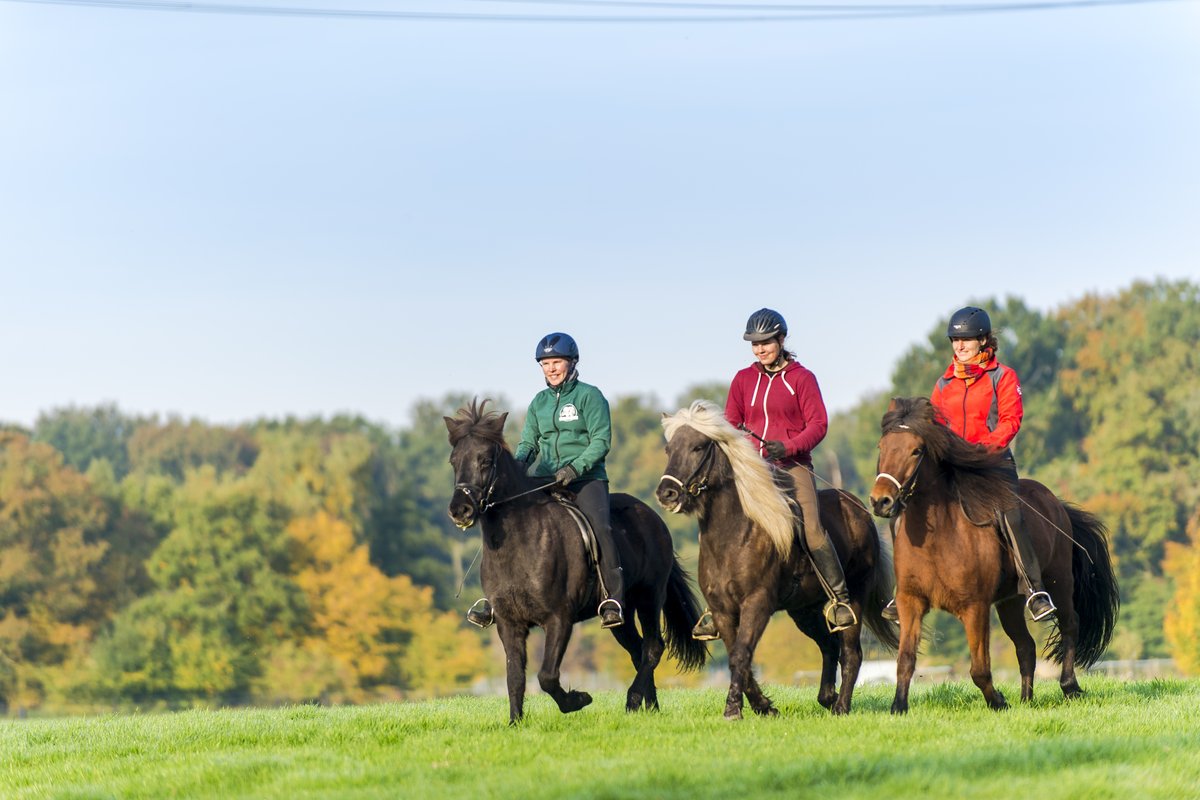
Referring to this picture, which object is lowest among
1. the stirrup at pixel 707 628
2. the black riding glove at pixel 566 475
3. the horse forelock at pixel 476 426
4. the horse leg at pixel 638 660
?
the horse leg at pixel 638 660

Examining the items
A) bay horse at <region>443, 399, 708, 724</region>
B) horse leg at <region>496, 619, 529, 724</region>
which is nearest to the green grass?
horse leg at <region>496, 619, 529, 724</region>

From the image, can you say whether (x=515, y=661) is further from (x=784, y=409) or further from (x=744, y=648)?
(x=784, y=409)

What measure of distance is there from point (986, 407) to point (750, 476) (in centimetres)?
241

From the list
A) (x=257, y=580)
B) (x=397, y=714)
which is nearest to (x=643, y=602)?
(x=397, y=714)

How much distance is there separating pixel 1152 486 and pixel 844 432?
45145mm

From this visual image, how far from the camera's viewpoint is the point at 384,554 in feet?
261

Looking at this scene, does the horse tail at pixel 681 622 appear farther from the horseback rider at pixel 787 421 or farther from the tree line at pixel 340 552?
the tree line at pixel 340 552

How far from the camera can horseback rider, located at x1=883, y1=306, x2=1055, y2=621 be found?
46.3ft

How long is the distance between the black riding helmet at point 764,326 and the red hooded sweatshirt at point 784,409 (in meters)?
0.34

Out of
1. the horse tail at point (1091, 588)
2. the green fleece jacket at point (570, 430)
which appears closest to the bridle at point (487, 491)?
the green fleece jacket at point (570, 430)

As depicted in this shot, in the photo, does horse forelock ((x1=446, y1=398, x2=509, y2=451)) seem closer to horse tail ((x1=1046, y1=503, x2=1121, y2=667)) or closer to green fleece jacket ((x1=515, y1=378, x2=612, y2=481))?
green fleece jacket ((x1=515, y1=378, x2=612, y2=481))

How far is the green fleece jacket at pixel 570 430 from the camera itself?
14281mm

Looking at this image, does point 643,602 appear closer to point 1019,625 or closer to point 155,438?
point 1019,625

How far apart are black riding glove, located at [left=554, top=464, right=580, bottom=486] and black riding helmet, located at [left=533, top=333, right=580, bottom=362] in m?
1.02
